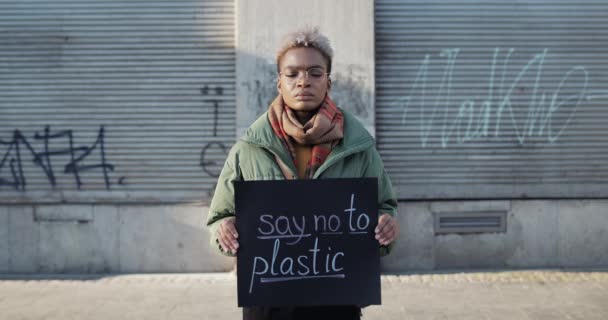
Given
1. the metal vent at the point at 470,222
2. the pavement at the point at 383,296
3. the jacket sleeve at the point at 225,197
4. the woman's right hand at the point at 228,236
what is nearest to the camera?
the woman's right hand at the point at 228,236

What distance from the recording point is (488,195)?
750 cm

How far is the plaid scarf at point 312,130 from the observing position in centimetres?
271

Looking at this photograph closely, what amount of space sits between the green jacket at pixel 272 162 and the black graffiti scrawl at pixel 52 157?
5.01 m

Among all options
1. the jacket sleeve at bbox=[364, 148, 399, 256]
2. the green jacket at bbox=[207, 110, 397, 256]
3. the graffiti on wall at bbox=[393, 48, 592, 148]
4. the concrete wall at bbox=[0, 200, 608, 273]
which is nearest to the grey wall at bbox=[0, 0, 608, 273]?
the concrete wall at bbox=[0, 200, 608, 273]

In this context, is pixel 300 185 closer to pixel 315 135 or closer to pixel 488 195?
pixel 315 135

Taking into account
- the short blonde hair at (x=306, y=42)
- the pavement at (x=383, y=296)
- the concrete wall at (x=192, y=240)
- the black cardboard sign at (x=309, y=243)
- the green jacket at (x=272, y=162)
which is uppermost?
the short blonde hair at (x=306, y=42)

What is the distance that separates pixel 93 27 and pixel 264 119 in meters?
5.28

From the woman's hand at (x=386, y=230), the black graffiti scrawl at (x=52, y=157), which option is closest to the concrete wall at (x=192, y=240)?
the black graffiti scrawl at (x=52, y=157)

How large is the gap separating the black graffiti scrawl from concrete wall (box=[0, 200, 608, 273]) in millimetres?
332

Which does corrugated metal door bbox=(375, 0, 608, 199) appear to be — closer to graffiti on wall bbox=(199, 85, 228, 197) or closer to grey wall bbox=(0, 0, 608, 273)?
grey wall bbox=(0, 0, 608, 273)

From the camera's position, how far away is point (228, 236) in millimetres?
2674

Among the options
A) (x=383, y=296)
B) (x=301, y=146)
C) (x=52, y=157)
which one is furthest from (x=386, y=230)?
(x=52, y=157)

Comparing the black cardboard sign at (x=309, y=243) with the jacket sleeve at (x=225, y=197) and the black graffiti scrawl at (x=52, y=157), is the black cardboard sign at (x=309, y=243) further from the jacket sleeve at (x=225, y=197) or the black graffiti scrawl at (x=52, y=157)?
the black graffiti scrawl at (x=52, y=157)

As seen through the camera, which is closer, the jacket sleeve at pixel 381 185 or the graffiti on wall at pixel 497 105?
the jacket sleeve at pixel 381 185
